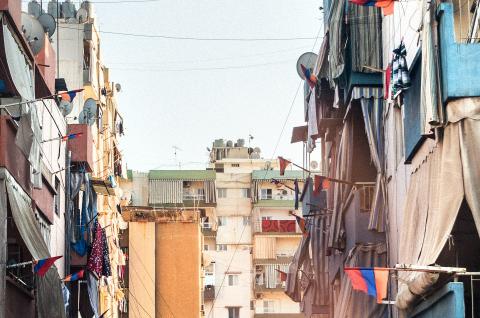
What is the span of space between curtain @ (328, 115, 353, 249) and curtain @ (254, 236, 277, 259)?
171ft

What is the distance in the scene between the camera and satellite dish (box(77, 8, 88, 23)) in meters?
49.2

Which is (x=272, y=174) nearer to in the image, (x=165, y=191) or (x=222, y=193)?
(x=222, y=193)

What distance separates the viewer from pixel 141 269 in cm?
6147

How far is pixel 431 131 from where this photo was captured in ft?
52.6

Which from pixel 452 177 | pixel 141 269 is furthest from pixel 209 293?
pixel 452 177

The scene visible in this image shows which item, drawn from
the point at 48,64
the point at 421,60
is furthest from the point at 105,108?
the point at 421,60

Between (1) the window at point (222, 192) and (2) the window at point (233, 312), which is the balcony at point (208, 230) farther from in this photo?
(2) the window at point (233, 312)

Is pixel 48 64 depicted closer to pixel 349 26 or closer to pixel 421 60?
pixel 349 26

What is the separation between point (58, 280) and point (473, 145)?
11.5 m

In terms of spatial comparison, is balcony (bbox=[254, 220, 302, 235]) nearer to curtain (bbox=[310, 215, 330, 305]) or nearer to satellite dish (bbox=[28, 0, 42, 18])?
satellite dish (bbox=[28, 0, 42, 18])

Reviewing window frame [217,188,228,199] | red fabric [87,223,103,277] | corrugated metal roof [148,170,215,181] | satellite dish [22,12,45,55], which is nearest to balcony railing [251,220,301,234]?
window frame [217,188,228,199]

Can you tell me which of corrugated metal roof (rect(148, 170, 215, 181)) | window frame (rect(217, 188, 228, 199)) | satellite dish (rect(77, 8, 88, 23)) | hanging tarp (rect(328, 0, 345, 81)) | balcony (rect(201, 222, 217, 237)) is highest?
satellite dish (rect(77, 8, 88, 23))

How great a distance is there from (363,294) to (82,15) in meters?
28.0

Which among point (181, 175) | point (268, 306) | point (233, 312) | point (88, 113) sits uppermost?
point (181, 175)
